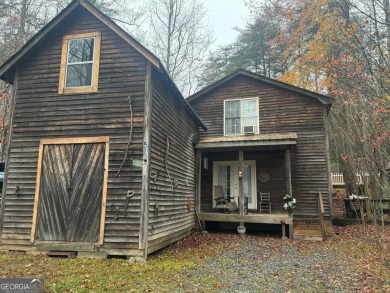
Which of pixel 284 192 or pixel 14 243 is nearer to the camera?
pixel 14 243

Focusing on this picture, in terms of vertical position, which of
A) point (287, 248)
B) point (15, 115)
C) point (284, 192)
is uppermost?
point (15, 115)

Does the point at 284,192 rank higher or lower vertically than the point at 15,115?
lower

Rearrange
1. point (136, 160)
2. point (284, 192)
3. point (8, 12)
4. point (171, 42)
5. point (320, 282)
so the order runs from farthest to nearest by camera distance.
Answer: point (171, 42), point (8, 12), point (284, 192), point (136, 160), point (320, 282)

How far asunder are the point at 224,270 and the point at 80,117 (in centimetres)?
539

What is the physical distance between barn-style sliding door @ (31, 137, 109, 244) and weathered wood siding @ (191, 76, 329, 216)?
7082 mm

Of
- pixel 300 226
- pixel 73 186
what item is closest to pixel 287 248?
pixel 300 226

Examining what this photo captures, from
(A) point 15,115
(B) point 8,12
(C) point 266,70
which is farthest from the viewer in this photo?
(C) point 266,70

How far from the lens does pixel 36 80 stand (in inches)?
334

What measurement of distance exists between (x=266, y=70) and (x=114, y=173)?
22481 mm

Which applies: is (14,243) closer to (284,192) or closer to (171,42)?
(284,192)

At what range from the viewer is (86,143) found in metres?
7.86

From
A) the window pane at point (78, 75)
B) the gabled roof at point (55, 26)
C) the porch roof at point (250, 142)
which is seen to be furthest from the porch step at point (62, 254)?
the porch roof at point (250, 142)

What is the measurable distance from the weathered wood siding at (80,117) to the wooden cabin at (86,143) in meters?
0.03

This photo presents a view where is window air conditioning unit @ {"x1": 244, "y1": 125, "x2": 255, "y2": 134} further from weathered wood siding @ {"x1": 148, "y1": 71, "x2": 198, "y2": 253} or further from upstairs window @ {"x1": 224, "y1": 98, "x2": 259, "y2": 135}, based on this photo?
weathered wood siding @ {"x1": 148, "y1": 71, "x2": 198, "y2": 253}
